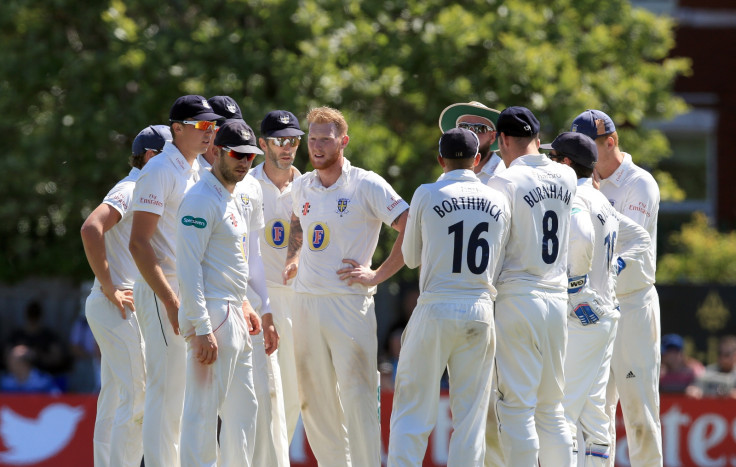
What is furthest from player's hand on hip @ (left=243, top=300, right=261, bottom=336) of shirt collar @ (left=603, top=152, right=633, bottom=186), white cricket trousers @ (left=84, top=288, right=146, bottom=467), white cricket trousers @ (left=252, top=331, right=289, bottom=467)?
shirt collar @ (left=603, top=152, right=633, bottom=186)

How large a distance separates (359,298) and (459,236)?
1.11 metres

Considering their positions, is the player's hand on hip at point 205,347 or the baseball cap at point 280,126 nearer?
the player's hand on hip at point 205,347

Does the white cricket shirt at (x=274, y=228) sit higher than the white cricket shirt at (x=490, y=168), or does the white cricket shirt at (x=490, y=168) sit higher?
the white cricket shirt at (x=490, y=168)

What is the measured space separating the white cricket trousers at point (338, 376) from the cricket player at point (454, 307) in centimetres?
54

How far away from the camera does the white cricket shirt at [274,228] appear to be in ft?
27.3

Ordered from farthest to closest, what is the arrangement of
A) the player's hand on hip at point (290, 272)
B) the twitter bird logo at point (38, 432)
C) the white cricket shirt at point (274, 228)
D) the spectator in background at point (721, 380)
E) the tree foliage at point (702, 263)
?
1. the tree foliage at point (702, 263)
2. the spectator in background at point (721, 380)
3. the twitter bird logo at point (38, 432)
4. the white cricket shirt at point (274, 228)
5. the player's hand on hip at point (290, 272)

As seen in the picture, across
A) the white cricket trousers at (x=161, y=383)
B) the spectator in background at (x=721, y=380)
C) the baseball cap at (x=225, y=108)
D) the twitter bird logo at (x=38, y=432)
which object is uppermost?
the baseball cap at (x=225, y=108)

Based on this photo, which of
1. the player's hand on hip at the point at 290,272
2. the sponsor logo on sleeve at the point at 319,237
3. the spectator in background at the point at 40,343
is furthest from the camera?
the spectator in background at the point at 40,343

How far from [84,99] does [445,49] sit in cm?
509

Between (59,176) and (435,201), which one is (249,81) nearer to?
(59,176)

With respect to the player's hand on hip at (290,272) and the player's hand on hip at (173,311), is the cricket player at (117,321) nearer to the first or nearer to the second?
the player's hand on hip at (173,311)

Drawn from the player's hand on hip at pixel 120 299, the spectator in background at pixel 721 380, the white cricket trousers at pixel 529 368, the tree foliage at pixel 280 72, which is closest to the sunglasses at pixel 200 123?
the player's hand on hip at pixel 120 299

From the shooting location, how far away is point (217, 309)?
6.81m

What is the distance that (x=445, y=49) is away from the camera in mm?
15625
